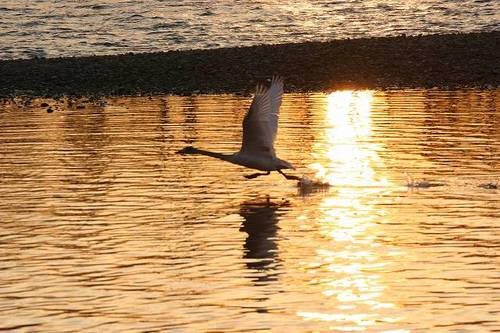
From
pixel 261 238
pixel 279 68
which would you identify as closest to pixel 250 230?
pixel 261 238

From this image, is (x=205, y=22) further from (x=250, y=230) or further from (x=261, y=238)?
(x=261, y=238)

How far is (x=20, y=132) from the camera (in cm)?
2589

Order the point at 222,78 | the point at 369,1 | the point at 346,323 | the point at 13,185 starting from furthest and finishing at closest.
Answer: the point at 369,1 < the point at 222,78 < the point at 13,185 < the point at 346,323

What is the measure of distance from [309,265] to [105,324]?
9.29 feet

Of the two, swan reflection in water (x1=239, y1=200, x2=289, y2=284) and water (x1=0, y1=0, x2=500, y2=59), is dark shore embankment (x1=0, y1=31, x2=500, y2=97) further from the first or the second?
swan reflection in water (x1=239, y1=200, x2=289, y2=284)

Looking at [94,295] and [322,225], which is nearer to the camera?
[94,295]

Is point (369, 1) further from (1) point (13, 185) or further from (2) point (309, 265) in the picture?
(2) point (309, 265)

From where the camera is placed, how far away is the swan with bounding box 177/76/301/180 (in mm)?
16938

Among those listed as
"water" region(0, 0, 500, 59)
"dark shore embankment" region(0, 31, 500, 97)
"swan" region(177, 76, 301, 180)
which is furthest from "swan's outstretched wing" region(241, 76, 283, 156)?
"water" region(0, 0, 500, 59)

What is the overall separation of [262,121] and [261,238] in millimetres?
2807

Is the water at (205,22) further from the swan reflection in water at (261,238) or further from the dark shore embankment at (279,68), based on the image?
the swan reflection in water at (261,238)

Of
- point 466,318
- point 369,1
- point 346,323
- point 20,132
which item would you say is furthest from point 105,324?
point 369,1

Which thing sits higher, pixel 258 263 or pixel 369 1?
pixel 369 1

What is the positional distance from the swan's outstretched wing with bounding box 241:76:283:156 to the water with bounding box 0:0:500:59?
28648 mm
